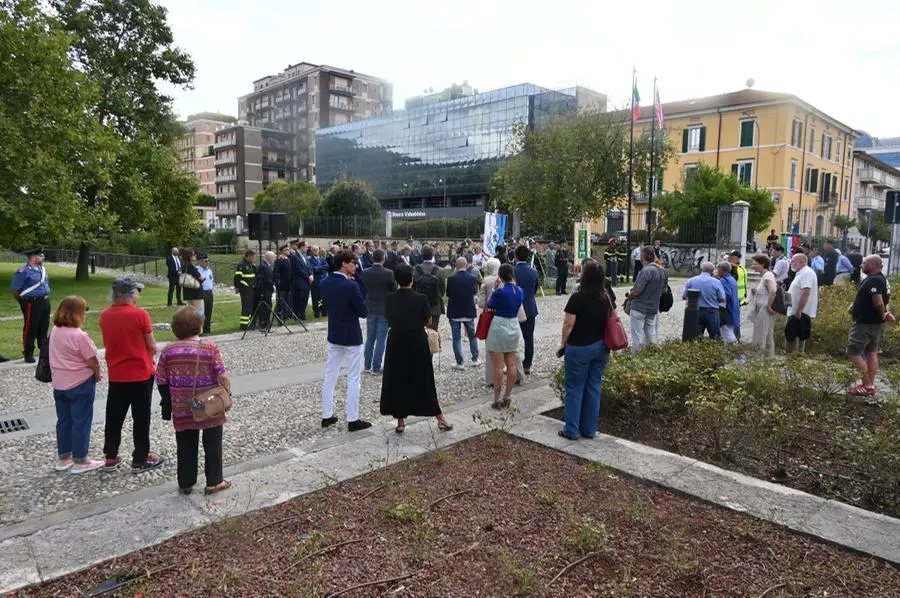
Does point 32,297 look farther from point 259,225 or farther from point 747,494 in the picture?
point 747,494

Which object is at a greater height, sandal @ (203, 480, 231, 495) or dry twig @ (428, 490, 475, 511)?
dry twig @ (428, 490, 475, 511)

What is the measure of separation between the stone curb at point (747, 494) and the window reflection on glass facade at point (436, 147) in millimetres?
57861

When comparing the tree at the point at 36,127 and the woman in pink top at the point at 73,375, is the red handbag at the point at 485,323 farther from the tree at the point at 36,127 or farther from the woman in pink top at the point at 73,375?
the tree at the point at 36,127

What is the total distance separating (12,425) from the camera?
252 inches

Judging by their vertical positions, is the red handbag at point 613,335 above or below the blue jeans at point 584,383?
above

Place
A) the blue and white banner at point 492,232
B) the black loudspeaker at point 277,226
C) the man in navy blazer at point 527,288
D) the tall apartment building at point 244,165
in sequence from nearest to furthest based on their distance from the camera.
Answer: the man in navy blazer at point 527,288
the black loudspeaker at point 277,226
the blue and white banner at point 492,232
the tall apartment building at point 244,165

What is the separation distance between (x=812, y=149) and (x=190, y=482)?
181ft

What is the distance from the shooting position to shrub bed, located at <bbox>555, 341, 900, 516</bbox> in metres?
4.64

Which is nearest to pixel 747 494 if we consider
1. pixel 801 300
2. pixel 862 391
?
pixel 862 391

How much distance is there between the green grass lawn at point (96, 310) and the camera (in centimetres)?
1168

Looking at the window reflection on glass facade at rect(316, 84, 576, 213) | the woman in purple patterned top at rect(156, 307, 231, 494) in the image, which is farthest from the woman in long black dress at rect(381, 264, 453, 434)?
the window reflection on glass facade at rect(316, 84, 576, 213)

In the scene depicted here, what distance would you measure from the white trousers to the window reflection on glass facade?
5720cm

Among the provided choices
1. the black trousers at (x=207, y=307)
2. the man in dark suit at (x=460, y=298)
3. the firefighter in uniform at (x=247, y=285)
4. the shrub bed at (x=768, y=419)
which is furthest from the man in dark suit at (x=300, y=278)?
the shrub bed at (x=768, y=419)

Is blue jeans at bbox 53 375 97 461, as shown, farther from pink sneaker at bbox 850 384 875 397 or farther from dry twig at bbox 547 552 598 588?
pink sneaker at bbox 850 384 875 397
